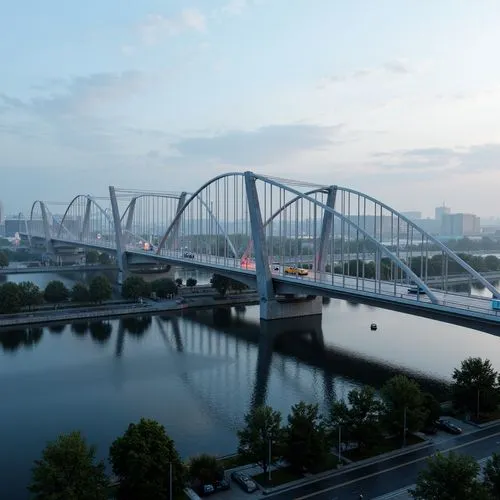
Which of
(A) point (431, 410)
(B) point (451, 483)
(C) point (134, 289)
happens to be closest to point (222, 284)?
(C) point (134, 289)

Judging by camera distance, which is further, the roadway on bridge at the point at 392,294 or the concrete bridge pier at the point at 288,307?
the concrete bridge pier at the point at 288,307

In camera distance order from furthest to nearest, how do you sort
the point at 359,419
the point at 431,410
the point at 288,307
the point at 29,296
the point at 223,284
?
the point at 223,284
the point at 29,296
the point at 288,307
the point at 431,410
the point at 359,419

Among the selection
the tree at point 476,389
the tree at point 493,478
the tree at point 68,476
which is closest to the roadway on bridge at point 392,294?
the tree at point 476,389

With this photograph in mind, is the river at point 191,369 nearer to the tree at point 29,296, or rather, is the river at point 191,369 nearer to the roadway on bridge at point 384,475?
the roadway on bridge at point 384,475

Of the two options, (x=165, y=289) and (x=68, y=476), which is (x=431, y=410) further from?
(x=165, y=289)

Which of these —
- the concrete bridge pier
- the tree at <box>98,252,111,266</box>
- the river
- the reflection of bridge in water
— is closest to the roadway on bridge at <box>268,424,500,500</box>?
the river

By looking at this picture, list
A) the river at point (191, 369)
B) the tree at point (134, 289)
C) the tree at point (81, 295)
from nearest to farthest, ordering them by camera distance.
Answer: the river at point (191, 369), the tree at point (81, 295), the tree at point (134, 289)

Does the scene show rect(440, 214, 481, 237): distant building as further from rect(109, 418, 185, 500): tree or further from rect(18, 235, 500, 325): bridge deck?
rect(109, 418, 185, 500): tree
